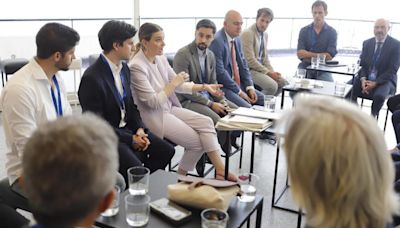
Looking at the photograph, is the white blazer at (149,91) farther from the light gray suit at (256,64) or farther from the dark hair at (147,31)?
the light gray suit at (256,64)

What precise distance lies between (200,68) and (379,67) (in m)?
2.19

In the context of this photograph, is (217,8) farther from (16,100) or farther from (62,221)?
(62,221)

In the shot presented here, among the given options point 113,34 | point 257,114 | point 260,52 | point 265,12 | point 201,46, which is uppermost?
point 265,12

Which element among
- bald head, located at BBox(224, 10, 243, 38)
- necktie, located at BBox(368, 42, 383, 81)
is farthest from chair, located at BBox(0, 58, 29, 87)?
necktie, located at BBox(368, 42, 383, 81)

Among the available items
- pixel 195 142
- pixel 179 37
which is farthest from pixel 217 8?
pixel 195 142

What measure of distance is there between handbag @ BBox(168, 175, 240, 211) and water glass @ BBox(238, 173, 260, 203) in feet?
0.19

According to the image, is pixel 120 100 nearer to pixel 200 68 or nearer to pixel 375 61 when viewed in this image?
pixel 200 68

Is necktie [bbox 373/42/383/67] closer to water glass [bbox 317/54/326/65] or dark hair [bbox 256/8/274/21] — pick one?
water glass [bbox 317/54/326/65]

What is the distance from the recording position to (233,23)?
3.61 metres

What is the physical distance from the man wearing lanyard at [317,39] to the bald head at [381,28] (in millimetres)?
447

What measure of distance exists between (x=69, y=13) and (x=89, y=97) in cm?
670

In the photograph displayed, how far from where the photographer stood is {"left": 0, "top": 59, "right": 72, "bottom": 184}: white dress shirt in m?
1.78

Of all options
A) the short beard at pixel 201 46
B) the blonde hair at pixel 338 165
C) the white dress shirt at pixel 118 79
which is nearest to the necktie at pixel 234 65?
the short beard at pixel 201 46

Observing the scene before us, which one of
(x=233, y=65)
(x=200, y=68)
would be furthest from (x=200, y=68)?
(x=233, y=65)
